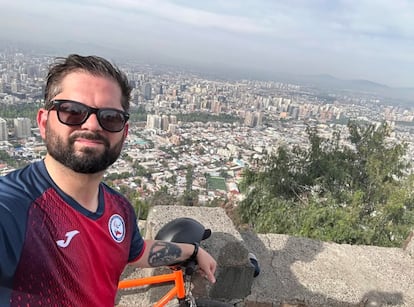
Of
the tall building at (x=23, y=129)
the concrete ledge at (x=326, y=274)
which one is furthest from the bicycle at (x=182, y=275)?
the tall building at (x=23, y=129)

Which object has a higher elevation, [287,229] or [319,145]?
[319,145]

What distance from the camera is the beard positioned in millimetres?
1208

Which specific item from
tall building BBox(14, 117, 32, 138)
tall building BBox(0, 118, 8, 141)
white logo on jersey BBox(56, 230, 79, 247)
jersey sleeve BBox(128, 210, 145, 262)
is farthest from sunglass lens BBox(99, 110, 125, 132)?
tall building BBox(0, 118, 8, 141)

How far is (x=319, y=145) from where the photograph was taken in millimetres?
7969

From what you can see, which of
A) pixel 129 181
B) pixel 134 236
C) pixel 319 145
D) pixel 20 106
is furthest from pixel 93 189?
pixel 20 106

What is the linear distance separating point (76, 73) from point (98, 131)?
0.24 metres

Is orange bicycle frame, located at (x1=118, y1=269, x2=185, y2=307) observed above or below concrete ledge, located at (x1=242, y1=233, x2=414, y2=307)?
above

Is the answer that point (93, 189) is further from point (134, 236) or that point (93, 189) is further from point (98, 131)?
point (134, 236)

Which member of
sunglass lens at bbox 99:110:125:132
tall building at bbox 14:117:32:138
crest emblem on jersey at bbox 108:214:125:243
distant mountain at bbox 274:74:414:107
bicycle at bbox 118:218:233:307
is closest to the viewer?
sunglass lens at bbox 99:110:125:132

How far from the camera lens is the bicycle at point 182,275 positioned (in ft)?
6.38

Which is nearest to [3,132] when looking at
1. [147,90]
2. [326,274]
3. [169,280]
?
[169,280]

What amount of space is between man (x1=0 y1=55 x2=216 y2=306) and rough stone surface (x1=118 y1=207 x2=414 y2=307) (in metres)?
1.15

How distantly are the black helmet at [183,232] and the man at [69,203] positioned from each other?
0.67 m

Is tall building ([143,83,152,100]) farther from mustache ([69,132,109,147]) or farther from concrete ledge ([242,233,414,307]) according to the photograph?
mustache ([69,132,109,147])
